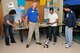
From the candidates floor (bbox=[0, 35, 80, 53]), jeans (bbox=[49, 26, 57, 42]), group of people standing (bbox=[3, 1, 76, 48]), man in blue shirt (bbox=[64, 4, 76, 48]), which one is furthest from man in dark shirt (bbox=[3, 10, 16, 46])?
man in blue shirt (bbox=[64, 4, 76, 48])

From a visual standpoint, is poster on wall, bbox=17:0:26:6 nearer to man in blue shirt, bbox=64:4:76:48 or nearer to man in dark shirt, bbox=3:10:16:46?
man in dark shirt, bbox=3:10:16:46

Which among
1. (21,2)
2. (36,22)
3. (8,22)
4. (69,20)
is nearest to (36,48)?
(36,22)

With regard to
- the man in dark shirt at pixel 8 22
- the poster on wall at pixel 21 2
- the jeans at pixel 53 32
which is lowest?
the jeans at pixel 53 32

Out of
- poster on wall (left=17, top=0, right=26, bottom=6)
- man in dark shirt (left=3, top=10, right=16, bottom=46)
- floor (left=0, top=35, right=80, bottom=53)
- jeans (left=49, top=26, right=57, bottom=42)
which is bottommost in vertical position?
floor (left=0, top=35, right=80, bottom=53)

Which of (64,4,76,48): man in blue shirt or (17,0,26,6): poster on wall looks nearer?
(64,4,76,48): man in blue shirt

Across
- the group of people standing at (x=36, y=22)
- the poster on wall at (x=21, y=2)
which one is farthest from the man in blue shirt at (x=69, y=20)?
the poster on wall at (x=21, y=2)

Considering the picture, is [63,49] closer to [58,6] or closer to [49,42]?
[49,42]

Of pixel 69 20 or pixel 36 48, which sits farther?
pixel 36 48

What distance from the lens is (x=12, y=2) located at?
7461 millimetres

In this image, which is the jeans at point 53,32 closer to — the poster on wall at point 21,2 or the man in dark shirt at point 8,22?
the man in dark shirt at point 8,22

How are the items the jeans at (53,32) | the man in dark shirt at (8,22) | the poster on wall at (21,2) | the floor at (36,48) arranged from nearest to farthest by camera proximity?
the floor at (36,48), the man in dark shirt at (8,22), the jeans at (53,32), the poster on wall at (21,2)

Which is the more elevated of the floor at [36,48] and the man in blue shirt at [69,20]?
the man in blue shirt at [69,20]

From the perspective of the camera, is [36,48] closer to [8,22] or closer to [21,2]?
[8,22]

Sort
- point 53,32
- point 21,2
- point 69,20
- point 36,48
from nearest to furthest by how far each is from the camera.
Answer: point 69,20 → point 36,48 → point 53,32 → point 21,2
